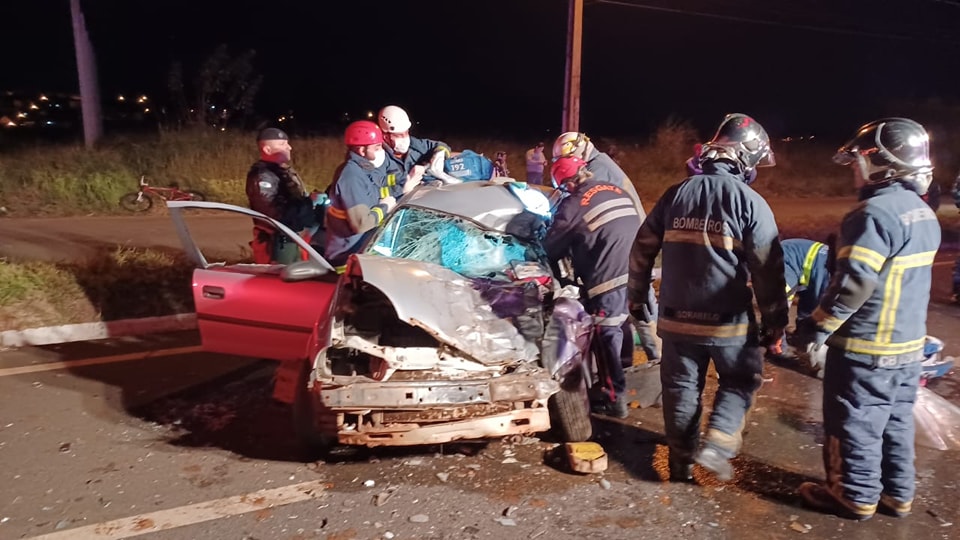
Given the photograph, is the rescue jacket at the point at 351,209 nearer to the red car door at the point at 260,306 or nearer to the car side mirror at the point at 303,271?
the red car door at the point at 260,306

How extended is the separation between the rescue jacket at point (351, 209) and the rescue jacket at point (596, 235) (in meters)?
1.45

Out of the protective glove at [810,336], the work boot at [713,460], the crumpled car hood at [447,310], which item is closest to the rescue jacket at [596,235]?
the crumpled car hood at [447,310]

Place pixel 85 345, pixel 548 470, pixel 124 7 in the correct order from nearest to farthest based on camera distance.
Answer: pixel 548 470, pixel 85 345, pixel 124 7

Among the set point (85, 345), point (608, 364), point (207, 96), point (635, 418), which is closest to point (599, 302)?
point (608, 364)

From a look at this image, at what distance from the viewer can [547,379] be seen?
349 centimetres

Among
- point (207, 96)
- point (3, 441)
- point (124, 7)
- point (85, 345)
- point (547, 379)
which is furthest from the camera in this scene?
point (124, 7)

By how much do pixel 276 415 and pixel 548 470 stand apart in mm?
1780

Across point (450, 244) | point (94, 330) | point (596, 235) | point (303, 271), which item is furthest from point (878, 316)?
point (94, 330)

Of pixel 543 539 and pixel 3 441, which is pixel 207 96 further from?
pixel 543 539

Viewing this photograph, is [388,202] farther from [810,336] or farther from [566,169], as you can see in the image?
[810,336]

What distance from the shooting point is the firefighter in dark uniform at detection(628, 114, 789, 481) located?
3.42 m

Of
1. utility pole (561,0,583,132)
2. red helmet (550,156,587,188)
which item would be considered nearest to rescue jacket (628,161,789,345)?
red helmet (550,156,587,188)

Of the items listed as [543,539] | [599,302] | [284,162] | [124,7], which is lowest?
[543,539]

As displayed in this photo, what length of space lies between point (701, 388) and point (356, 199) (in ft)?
9.14
